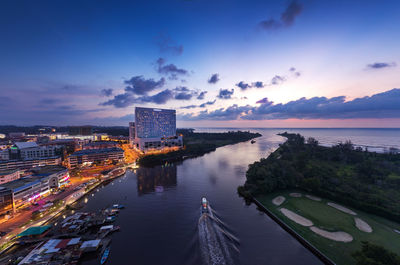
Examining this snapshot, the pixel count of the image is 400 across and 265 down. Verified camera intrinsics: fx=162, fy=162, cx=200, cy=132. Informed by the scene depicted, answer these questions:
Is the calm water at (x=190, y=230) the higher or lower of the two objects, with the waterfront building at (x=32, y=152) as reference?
lower

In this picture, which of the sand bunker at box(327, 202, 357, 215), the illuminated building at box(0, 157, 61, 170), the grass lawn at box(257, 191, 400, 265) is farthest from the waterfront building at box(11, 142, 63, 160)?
the sand bunker at box(327, 202, 357, 215)

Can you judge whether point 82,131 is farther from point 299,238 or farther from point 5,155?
point 299,238

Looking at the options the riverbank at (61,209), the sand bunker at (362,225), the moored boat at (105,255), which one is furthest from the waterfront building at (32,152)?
the sand bunker at (362,225)

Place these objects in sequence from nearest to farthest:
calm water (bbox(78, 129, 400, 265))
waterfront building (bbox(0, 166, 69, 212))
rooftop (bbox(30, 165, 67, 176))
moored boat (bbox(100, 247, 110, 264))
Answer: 1. moored boat (bbox(100, 247, 110, 264))
2. calm water (bbox(78, 129, 400, 265))
3. waterfront building (bbox(0, 166, 69, 212))
4. rooftop (bbox(30, 165, 67, 176))

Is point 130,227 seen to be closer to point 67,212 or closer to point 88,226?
point 88,226

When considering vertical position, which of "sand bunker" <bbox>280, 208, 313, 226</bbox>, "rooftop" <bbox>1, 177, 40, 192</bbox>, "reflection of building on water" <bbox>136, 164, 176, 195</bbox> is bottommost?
"reflection of building on water" <bbox>136, 164, 176, 195</bbox>

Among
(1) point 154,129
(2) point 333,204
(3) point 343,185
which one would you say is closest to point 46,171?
(2) point 333,204

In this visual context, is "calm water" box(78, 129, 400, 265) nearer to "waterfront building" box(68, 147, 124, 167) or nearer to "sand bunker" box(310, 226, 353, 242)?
"sand bunker" box(310, 226, 353, 242)

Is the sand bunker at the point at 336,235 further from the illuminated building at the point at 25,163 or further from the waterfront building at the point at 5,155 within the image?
the waterfront building at the point at 5,155
